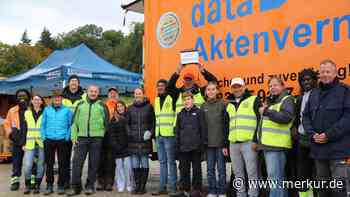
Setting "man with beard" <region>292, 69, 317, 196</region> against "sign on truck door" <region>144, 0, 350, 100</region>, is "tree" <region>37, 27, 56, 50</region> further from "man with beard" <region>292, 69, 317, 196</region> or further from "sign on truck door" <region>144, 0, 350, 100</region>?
"man with beard" <region>292, 69, 317, 196</region>

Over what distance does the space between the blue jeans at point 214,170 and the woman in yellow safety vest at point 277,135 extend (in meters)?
1.01

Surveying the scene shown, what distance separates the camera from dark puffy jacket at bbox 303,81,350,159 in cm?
357

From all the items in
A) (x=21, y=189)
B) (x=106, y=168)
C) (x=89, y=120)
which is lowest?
(x=21, y=189)

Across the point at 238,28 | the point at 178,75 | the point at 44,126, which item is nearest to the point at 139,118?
the point at 178,75

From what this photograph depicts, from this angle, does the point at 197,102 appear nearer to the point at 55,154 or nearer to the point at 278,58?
the point at 278,58

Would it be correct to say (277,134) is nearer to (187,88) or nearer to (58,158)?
(187,88)

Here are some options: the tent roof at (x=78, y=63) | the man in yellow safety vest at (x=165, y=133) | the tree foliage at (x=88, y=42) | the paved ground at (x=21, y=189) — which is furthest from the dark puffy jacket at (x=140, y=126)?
the tree foliage at (x=88, y=42)

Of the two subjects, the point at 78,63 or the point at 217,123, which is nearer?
the point at 217,123

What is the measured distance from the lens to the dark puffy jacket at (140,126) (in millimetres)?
6082

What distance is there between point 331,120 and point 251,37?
1614mm

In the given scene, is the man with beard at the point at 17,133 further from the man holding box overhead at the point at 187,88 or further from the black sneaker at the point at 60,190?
the man holding box overhead at the point at 187,88

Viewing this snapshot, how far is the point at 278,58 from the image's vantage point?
454 centimetres

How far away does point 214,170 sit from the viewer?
5.34 m

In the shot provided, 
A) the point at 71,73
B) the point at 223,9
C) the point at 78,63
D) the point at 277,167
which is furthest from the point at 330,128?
the point at 78,63
